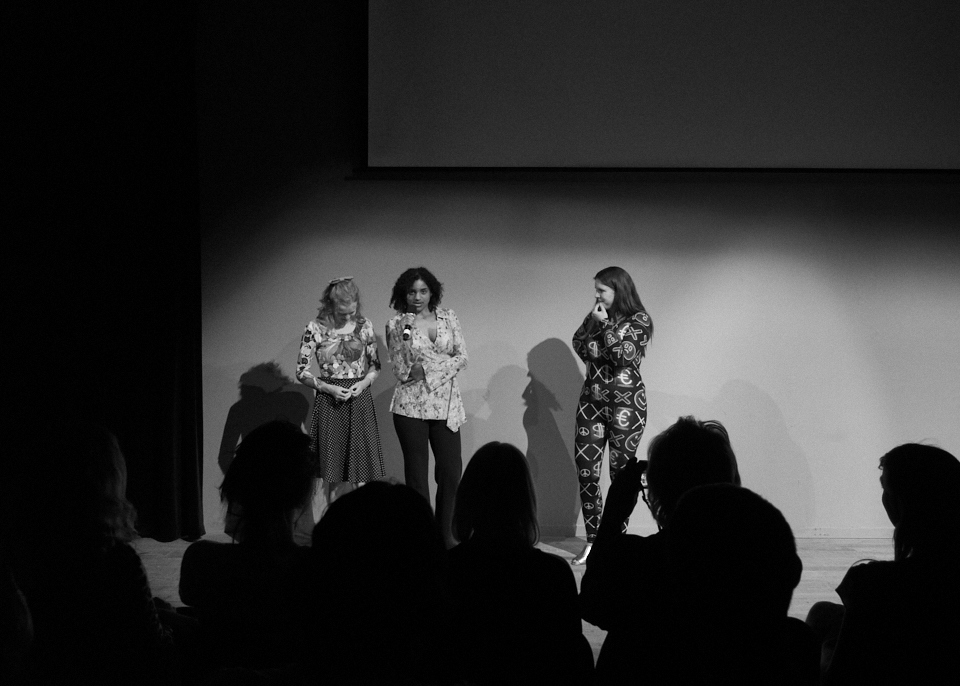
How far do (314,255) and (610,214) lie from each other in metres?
1.68

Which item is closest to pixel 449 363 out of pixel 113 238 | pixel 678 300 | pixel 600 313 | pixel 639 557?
pixel 600 313

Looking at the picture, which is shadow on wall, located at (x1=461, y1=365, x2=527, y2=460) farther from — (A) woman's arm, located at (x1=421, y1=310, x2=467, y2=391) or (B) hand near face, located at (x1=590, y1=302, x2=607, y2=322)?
(B) hand near face, located at (x1=590, y1=302, x2=607, y2=322)

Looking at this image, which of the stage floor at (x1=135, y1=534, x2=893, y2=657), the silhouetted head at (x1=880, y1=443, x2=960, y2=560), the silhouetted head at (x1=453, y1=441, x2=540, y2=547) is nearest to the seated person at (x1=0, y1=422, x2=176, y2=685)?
the silhouetted head at (x1=453, y1=441, x2=540, y2=547)

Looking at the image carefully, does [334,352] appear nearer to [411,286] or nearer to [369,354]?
[369,354]

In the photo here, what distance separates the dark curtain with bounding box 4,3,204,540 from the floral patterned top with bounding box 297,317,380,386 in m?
0.77

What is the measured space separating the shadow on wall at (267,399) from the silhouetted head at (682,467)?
2953mm

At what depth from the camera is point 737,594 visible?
1.25 metres

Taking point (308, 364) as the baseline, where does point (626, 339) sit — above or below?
above

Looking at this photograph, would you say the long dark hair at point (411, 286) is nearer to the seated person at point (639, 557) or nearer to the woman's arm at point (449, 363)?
the woman's arm at point (449, 363)

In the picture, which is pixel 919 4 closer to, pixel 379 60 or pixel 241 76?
pixel 379 60

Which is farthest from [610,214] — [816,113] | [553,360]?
[816,113]

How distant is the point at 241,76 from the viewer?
4488mm

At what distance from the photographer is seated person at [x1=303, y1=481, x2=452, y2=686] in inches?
44.1

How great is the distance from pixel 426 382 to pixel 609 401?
901mm
